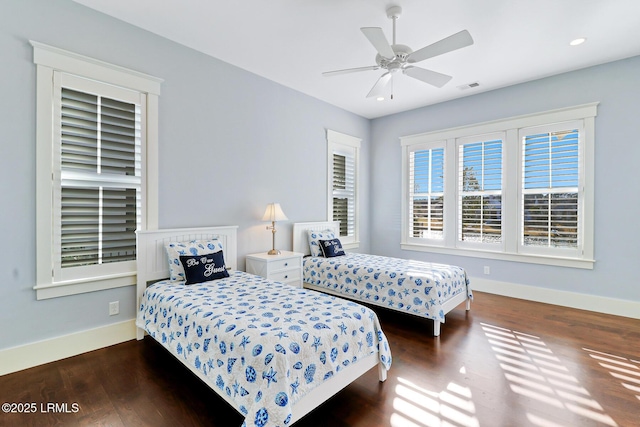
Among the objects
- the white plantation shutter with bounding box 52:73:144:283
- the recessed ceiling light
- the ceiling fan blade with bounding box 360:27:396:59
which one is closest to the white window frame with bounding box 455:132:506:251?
the recessed ceiling light

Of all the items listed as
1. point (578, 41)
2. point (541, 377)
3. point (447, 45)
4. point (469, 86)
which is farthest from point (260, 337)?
point (469, 86)

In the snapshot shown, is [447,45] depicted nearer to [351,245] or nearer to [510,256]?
[510,256]

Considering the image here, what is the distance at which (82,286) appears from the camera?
8.84 feet

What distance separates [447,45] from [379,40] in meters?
0.54

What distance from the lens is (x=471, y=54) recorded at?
3.47 m

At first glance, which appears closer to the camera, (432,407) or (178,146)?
(432,407)

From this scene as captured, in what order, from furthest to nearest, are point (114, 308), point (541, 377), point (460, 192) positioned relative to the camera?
point (460, 192), point (114, 308), point (541, 377)

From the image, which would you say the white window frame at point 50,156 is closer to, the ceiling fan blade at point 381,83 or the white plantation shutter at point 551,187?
the ceiling fan blade at point 381,83

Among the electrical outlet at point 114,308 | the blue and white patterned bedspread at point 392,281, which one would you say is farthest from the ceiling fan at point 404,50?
the electrical outlet at point 114,308

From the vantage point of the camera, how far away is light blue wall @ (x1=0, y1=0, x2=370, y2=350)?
240 cm

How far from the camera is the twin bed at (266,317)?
166 cm

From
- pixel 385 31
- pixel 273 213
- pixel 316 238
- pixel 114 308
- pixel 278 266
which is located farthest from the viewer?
pixel 316 238

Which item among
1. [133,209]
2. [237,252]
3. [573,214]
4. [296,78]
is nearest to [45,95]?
[133,209]

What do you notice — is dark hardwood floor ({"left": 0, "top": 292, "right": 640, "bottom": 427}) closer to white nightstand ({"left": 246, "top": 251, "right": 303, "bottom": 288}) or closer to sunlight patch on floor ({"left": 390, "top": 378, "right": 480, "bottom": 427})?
sunlight patch on floor ({"left": 390, "top": 378, "right": 480, "bottom": 427})
